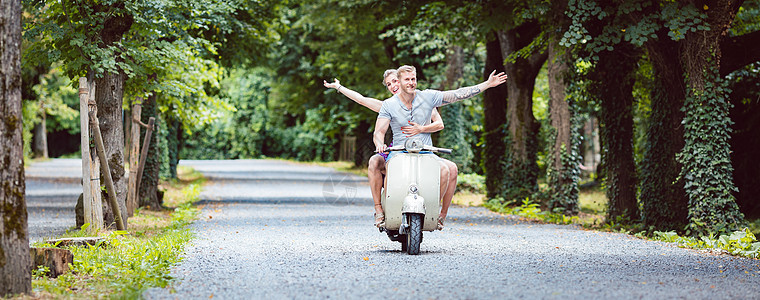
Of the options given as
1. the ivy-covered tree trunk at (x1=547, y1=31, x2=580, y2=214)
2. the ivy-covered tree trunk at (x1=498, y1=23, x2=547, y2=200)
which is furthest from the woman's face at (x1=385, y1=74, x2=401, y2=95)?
the ivy-covered tree trunk at (x1=498, y1=23, x2=547, y2=200)

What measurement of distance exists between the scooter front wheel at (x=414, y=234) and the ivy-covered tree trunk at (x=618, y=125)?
20.2 feet

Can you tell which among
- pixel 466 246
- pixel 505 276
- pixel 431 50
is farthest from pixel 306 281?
pixel 431 50

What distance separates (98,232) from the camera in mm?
10000

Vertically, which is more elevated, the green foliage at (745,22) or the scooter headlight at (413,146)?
the green foliage at (745,22)

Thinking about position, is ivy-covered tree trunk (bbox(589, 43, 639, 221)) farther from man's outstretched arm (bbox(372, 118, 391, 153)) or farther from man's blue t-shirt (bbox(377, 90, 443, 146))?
man's outstretched arm (bbox(372, 118, 391, 153))

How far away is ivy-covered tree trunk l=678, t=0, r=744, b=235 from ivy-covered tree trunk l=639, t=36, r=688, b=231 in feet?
1.63

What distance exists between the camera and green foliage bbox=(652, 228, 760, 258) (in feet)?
30.3

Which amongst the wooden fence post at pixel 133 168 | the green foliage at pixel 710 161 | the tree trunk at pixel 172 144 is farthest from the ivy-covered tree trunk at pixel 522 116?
the tree trunk at pixel 172 144

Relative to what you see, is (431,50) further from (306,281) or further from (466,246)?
(306,281)

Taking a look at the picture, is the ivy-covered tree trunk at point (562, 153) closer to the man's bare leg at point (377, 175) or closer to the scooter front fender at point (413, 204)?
the man's bare leg at point (377, 175)

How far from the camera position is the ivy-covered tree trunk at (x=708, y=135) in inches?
413

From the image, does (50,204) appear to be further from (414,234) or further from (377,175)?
(414,234)

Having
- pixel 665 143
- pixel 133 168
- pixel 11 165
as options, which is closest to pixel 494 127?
pixel 665 143

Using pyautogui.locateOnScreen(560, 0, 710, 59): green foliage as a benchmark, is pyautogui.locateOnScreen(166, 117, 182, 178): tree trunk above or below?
below
